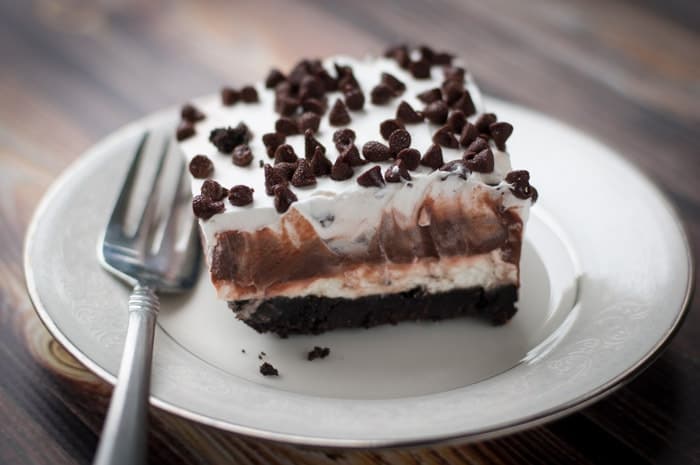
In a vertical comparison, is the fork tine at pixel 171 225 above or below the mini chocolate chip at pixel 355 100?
below

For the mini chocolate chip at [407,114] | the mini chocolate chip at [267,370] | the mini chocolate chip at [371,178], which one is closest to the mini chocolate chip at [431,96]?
the mini chocolate chip at [407,114]

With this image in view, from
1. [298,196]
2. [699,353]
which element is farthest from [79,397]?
[699,353]

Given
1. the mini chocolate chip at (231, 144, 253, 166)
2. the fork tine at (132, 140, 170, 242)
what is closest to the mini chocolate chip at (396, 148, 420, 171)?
the mini chocolate chip at (231, 144, 253, 166)

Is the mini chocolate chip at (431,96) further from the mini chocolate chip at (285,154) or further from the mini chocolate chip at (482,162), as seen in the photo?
the mini chocolate chip at (285,154)

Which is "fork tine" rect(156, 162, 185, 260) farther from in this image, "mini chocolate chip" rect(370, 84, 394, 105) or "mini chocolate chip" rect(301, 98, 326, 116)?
"mini chocolate chip" rect(370, 84, 394, 105)

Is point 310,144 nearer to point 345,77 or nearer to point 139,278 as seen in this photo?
point 345,77

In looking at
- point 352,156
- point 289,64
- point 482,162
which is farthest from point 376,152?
point 289,64

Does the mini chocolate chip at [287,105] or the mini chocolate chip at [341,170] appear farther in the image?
the mini chocolate chip at [287,105]

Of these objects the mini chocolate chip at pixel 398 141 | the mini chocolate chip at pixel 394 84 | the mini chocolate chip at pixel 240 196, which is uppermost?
the mini chocolate chip at pixel 394 84
